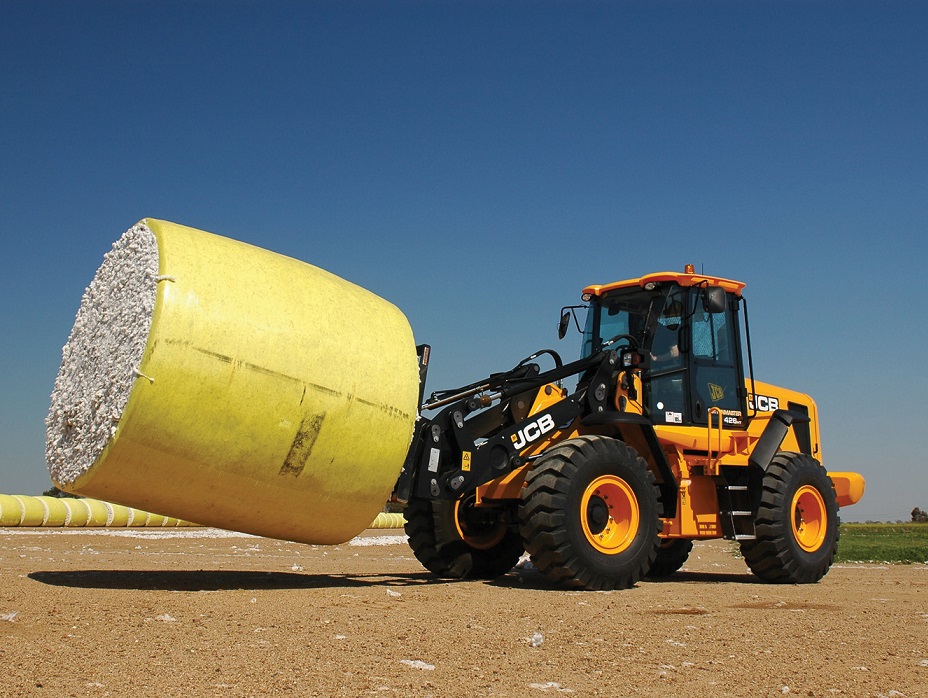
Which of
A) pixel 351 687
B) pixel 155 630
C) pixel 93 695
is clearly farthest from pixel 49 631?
pixel 351 687

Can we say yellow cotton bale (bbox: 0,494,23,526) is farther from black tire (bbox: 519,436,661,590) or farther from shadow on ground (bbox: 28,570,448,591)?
black tire (bbox: 519,436,661,590)

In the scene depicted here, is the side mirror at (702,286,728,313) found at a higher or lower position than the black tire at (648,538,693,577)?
higher

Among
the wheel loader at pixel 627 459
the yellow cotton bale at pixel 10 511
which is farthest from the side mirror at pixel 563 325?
the yellow cotton bale at pixel 10 511

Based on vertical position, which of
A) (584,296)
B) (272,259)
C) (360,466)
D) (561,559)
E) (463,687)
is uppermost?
(584,296)

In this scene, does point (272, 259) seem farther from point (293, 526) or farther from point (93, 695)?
point (93, 695)

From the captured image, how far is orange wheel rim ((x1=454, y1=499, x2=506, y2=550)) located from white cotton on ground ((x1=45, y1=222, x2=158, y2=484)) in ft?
12.7

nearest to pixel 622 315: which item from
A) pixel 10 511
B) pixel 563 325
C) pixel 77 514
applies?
pixel 563 325

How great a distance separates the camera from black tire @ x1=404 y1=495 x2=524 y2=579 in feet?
31.8

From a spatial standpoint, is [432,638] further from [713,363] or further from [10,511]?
[10,511]

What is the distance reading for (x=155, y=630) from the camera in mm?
5395

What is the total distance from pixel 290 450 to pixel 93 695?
3327mm

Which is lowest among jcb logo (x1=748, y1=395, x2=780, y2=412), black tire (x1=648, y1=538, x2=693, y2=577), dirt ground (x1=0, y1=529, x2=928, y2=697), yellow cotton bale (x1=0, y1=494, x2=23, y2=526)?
dirt ground (x1=0, y1=529, x2=928, y2=697)

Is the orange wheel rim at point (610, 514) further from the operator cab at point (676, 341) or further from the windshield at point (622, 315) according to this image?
the windshield at point (622, 315)

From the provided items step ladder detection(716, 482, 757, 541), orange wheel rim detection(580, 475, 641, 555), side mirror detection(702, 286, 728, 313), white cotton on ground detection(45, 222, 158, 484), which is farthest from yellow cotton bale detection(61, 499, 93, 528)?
side mirror detection(702, 286, 728, 313)
